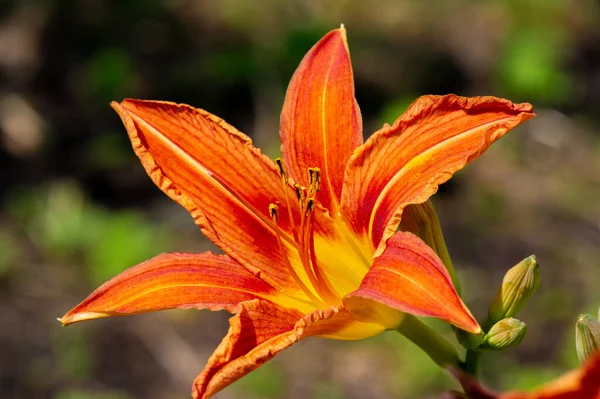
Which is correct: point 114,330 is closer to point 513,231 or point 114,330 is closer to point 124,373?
point 124,373

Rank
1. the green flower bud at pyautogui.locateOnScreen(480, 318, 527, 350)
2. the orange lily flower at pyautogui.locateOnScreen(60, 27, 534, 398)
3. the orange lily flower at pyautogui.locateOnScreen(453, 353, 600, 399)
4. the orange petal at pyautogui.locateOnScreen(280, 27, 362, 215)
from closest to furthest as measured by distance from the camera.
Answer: the orange lily flower at pyautogui.locateOnScreen(453, 353, 600, 399)
the orange lily flower at pyautogui.locateOnScreen(60, 27, 534, 398)
the green flower bud at pyautogui.locateOnScreen(480, 318, 527, 350)
the orange petal at pyautogui.locateOnScreen(280, 27, 362, 215)

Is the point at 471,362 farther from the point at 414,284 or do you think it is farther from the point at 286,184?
the point at 286,184

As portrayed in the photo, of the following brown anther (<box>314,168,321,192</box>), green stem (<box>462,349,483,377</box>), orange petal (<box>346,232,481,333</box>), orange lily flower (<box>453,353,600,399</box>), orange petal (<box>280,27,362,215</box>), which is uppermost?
orange petal (<box>280,27,362,215</box>)

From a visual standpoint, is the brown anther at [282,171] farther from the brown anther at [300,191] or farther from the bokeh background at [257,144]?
the bokeh background at [257,144]

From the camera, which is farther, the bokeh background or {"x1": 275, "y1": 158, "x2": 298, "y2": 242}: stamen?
the bokeh background

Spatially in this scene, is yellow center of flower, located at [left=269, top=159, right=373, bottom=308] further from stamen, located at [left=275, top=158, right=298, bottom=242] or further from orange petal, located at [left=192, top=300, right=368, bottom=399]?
orange petal, located at [left=192, top=300, right=368, bottom=399]

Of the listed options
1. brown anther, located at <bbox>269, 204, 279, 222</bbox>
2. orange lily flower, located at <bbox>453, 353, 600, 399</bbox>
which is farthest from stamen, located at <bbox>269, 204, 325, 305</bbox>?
orange lily flower, located at <bbox>453, 353, 600, 399</bbox>

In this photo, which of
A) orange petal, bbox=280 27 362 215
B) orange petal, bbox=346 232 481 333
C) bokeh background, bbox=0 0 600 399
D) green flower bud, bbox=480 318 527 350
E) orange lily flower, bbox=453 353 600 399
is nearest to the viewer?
orange lily flower, bbox=453 353 600 399

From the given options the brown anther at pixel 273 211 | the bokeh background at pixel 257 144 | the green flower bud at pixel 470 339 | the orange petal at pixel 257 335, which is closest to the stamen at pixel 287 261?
the brown anther at pixel 273 211
